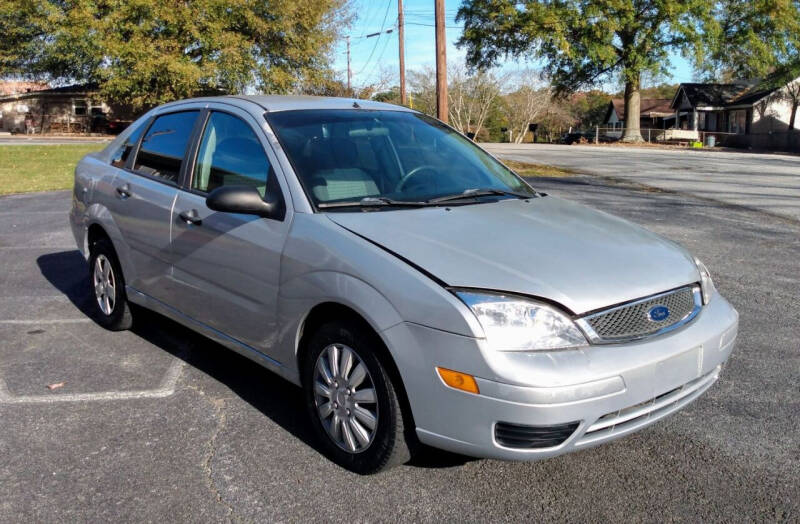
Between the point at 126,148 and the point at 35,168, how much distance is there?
55.1 feet

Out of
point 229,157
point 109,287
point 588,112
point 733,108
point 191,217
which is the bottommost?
point 109,287

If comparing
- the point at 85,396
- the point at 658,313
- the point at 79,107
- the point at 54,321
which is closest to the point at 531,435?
the point at 658,313

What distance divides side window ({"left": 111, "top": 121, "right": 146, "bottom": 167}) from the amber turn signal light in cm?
341

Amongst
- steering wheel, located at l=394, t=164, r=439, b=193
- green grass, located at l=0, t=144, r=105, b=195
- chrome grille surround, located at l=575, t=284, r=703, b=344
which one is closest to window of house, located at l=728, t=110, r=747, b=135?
green grass, located at l=0, t=144, r=105, b=195

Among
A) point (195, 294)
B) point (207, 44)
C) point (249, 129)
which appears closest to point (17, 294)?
point (195, 294)

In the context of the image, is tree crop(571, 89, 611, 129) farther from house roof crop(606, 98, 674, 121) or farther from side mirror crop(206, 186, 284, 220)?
side mirror crop(206, 186, 284, 220)

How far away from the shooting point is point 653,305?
9.89 ft

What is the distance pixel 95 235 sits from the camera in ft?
17.8

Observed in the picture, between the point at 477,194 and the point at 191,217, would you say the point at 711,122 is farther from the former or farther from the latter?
the point at 191,217

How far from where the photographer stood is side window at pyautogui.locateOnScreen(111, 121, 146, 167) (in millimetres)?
5188

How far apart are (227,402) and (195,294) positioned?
0.64 meters

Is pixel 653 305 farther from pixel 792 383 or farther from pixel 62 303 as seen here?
pixel 62 303

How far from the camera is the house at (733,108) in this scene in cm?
5600

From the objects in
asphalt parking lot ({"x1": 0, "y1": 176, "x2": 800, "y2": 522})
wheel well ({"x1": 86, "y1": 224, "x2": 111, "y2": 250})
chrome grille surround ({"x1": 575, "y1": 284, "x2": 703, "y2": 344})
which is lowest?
asphalt parking lot ({"x1": 0, "y1": 176, "x2": 800, "y2": 522})
